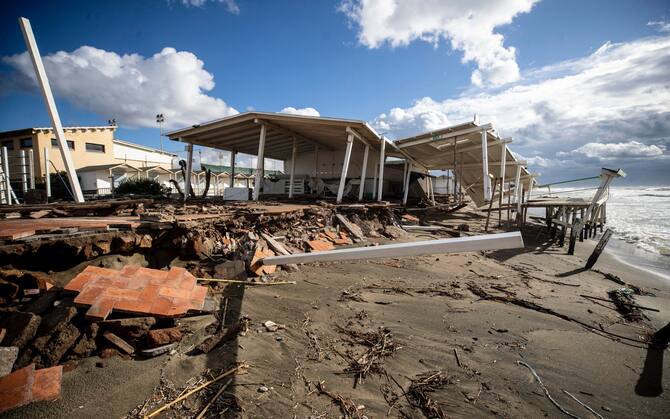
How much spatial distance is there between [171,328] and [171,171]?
112 feet

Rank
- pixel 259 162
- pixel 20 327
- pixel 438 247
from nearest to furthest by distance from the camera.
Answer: pixel 20 327 → pixel 438 247 → pixel 259 162

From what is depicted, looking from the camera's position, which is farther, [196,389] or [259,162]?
[259,162]

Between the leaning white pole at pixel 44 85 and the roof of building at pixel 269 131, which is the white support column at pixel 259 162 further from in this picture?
the leaning white pole at pixel 44 85

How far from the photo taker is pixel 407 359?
3018mm

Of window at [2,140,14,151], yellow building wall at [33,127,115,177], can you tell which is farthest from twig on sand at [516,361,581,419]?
window at [2,140,14,151]

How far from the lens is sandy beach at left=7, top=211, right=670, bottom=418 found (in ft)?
7.53

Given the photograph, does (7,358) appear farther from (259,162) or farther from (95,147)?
(95,147)

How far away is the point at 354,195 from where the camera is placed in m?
18.8

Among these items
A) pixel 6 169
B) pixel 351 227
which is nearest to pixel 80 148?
pixel 6 169

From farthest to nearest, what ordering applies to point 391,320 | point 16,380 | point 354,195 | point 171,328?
point 354,195, point 391,320, point 171,328, point 16,380

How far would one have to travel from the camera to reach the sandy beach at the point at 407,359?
229cm

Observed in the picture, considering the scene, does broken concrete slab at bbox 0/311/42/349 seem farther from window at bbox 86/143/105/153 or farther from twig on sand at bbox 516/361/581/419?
window at bbox 86/143/105/153

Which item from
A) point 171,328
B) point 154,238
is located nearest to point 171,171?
point 154,238

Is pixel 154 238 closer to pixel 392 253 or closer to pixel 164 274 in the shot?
pixel 164 274
